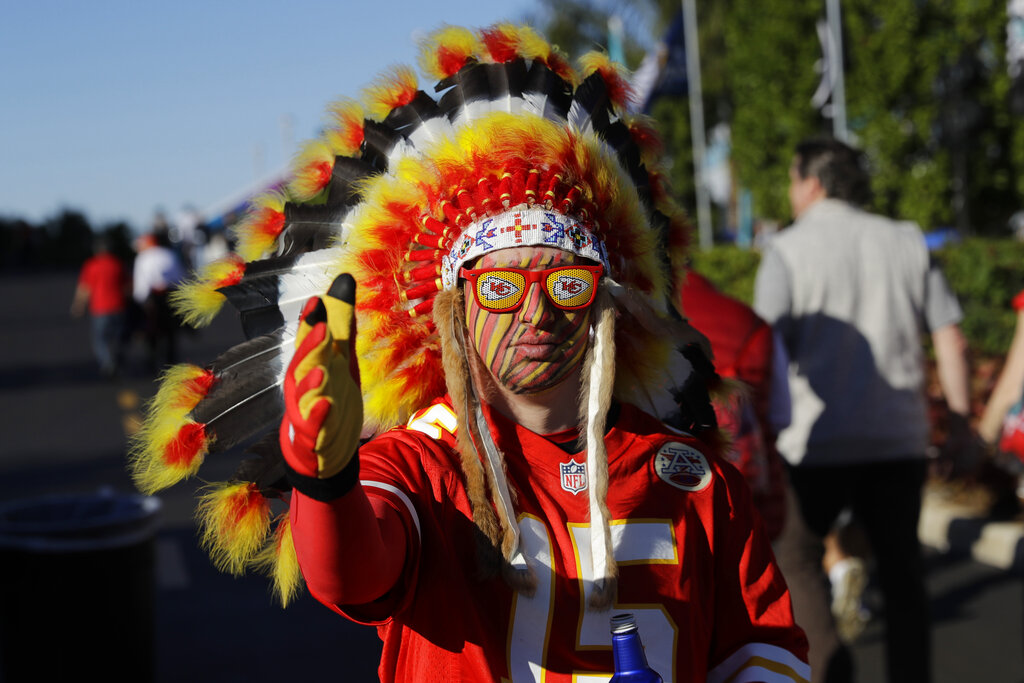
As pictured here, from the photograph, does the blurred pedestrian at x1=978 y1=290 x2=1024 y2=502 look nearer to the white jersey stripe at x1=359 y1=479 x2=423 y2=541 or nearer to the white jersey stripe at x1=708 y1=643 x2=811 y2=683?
the white jersey stripe at x1=708 y1=643 x2=811 y2=683

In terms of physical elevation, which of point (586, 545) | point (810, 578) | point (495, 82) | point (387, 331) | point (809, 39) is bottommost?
A: point (810, 578)

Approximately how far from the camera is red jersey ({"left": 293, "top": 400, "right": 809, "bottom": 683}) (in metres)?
1.77

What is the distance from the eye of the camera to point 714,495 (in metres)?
1.98

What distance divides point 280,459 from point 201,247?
25.9 meters

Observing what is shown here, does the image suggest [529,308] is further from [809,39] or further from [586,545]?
[809,39]

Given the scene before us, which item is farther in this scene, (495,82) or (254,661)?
(254,661)

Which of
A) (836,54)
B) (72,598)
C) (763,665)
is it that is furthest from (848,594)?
(836,54)

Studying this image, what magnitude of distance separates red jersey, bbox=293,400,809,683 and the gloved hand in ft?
0.80

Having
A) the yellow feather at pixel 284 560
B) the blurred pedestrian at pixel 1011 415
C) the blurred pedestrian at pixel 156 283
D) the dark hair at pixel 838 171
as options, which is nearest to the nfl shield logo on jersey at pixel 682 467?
the yellow feather at pixel 284 560

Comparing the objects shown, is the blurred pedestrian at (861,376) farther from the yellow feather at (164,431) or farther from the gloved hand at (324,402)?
the gloved hand at (324,402)

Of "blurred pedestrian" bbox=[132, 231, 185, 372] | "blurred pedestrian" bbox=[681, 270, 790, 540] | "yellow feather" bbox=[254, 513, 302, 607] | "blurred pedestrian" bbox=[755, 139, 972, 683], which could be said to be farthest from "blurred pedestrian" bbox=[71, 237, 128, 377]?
"yellow feather" bbox=[254, 513, 302, 607]

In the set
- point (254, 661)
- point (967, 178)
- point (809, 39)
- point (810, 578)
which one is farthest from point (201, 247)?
point (810, 578)

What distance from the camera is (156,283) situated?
1300 centimetres

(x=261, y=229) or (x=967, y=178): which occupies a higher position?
Answer: (x=967, y=178)
